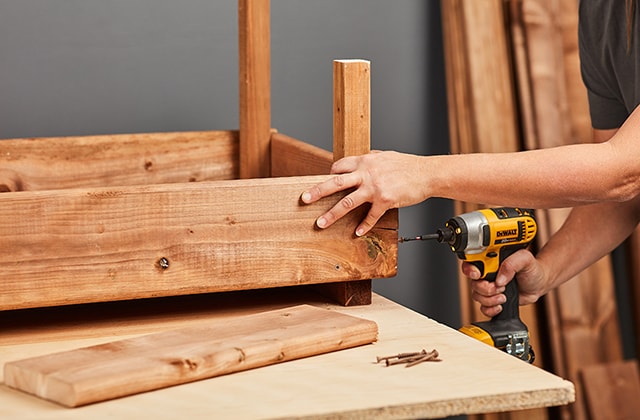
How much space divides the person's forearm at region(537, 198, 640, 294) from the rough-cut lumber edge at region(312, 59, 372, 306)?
504 mm

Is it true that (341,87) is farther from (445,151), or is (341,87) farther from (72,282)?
(445,151)

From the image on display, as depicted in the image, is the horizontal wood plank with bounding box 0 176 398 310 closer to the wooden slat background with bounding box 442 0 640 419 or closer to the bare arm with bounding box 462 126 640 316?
the bare arm with bounding box 462 126 640 316

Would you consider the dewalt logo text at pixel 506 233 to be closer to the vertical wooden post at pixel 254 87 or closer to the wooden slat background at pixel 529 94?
the vertical wooden post at pixel 254 87

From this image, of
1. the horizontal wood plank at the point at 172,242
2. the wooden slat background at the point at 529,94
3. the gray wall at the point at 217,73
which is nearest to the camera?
the horizontal wood plank at the point at 172,242

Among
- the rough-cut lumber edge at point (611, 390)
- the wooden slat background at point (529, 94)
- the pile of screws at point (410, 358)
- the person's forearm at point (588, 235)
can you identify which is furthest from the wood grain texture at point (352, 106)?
the rough-cut lumber edge at point (611, 390)

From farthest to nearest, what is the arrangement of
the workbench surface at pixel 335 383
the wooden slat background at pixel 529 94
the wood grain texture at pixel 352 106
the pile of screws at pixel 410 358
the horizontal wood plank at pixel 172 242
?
1. the wooden slat background at pixel 529 94
2. the wood grain texture at pixel 352 106
3. the horizontal wood plank at pixel 172 242
4. the pile of screws at pixel 410 358
5. the workbench surface at pixel 335 383

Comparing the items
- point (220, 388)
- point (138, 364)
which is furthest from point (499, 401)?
point (138, 364)

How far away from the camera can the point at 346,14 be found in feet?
8.05

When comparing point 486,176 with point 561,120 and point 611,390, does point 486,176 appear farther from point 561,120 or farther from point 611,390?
point 611,390

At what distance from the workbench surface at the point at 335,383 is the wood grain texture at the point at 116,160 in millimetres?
528

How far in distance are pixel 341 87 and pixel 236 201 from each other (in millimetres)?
263

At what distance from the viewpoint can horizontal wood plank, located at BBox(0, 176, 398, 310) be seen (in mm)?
1398

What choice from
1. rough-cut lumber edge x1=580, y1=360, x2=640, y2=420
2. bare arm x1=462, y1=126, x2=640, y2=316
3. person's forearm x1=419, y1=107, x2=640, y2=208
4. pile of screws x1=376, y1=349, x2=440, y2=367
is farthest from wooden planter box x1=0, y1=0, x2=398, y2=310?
rough-cut lumber edge x1=580, y1=360, x2=640, y2=420

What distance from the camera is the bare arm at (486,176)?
1.49 meters
